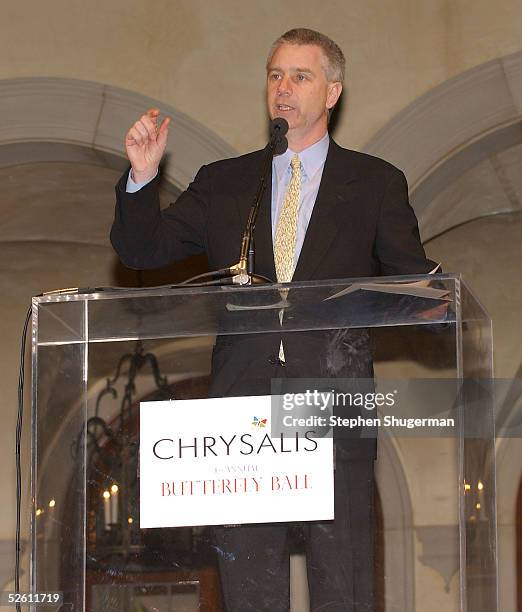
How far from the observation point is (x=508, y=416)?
2609 mm

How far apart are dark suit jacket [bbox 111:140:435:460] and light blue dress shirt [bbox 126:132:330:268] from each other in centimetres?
2

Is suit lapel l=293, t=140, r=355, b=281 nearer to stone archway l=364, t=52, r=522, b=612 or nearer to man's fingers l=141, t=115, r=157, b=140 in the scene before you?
man's fingers l=141, t=115, r=157, b=140

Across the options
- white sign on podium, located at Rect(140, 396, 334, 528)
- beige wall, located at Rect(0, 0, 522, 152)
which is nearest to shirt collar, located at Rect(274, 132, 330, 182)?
white sign on podium, located at Rect(140, 396, 334, 528)

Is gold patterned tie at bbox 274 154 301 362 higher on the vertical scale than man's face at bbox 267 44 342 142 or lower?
lower

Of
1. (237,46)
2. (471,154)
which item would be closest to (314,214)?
(471,154)

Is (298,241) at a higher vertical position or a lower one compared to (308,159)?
lower

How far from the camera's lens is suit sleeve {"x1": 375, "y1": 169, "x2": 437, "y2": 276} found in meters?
2.73

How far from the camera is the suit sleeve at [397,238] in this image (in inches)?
107

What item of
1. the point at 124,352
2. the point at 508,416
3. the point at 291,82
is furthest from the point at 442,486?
the point at 291,82

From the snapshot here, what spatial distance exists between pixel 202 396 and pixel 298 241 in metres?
0.58

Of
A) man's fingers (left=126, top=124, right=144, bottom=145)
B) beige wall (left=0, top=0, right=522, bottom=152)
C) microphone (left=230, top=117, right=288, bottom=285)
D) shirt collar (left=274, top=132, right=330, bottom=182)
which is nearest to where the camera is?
microphone (left=230, top=117, right=288, bottom=285)

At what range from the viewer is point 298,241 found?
9.04ft

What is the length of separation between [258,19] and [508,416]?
9.84 feet

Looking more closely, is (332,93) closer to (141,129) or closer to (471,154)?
(141,129)
